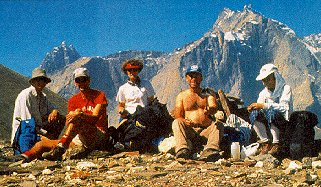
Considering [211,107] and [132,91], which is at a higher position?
[132,91]

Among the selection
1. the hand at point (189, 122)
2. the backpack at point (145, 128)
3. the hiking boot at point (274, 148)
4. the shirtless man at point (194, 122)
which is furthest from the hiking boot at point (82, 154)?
the hiking boot at point (274, 148)

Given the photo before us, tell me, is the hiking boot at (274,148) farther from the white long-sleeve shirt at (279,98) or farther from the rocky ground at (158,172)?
the white long-sleeve shirt at (279,98)

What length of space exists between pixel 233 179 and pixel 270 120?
112 inches

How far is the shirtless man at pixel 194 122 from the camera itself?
8.34 metres

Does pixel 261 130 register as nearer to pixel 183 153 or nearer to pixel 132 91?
pixel 183 153

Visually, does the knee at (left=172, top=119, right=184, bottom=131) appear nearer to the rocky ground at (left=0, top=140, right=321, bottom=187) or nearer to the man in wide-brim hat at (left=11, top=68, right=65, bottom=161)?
the rocky ground at (left=0, top=140, right=321, bottom=187)

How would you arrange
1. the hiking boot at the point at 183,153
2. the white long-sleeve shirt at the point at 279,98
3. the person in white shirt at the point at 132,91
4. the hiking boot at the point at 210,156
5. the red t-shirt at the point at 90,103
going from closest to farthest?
1. the hiking boot at the point at 210,156
2. the hiking boot at the point at 183,153
3. the white long-sleeve shirt at the point at 279,98
4. the red t-shirt at the point at 90,103
5. the person in white shirt at the point at 132,91

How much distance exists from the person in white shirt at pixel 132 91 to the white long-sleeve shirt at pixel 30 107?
6.15ft

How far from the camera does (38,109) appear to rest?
30.3 feet

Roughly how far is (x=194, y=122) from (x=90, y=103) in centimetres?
244

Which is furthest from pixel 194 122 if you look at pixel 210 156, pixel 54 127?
pixel 54 127

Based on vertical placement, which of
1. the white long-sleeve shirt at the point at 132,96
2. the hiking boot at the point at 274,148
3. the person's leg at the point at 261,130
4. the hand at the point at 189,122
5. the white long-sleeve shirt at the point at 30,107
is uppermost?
the white long-sleeve shirt at the point at 132,96

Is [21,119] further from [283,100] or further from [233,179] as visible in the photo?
[283,100]

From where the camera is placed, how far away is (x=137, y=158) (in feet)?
27.5
